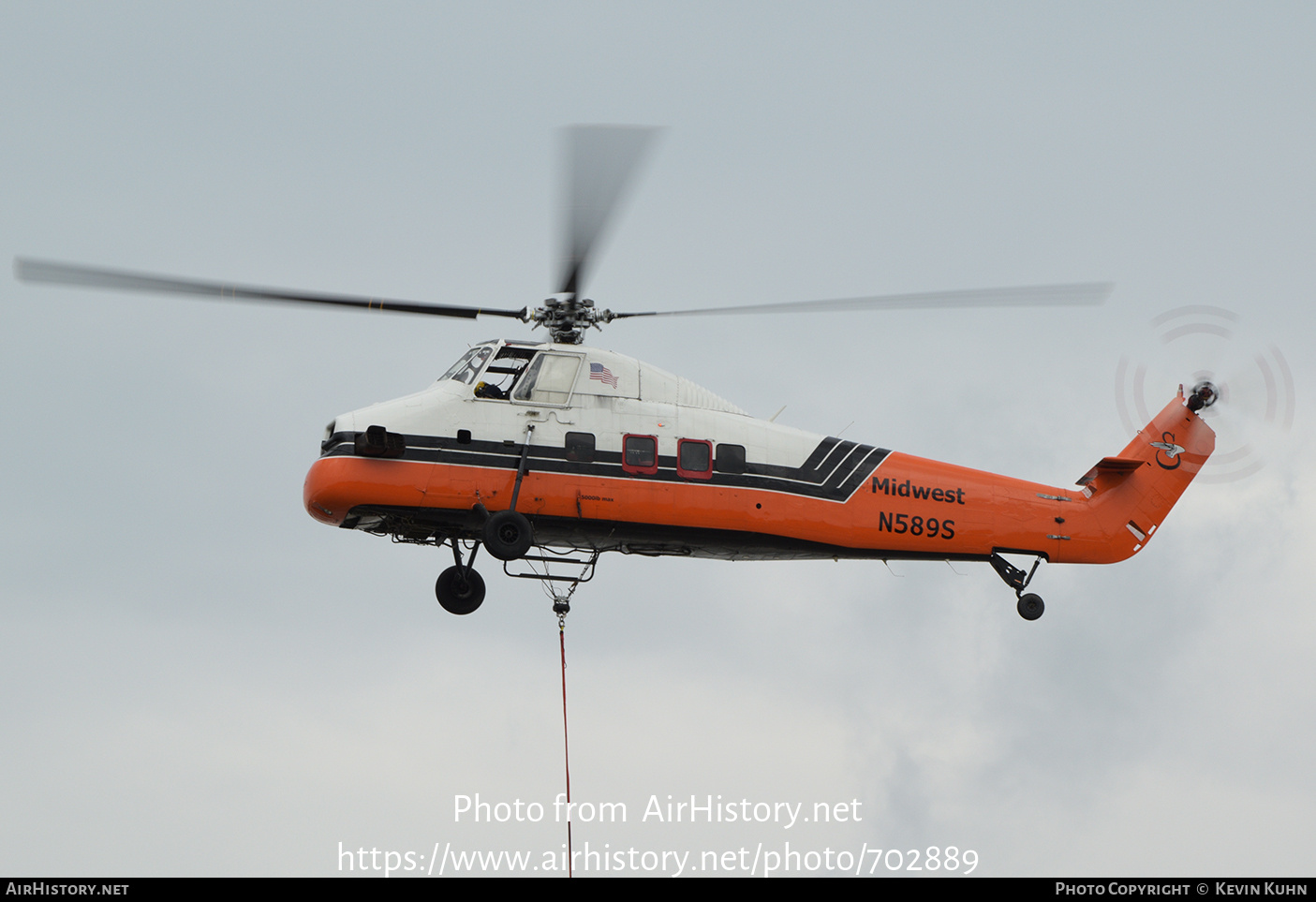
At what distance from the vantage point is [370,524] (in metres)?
27.5

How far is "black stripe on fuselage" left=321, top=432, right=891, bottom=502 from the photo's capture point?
26906 mm

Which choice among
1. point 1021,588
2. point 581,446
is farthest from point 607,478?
point 1021,588

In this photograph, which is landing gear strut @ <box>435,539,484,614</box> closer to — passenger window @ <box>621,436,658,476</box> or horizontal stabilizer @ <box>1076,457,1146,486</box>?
passenger window @ <box>621,436,658,476</box>

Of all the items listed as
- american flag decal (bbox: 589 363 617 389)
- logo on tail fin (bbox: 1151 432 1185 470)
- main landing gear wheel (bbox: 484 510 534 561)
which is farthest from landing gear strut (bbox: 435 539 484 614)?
logo on tail fin (bbox: 1151 432 1185 470)

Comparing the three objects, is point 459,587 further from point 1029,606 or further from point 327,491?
point 1029,606

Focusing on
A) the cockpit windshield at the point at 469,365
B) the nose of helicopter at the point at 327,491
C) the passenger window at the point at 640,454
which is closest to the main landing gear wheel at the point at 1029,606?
the passenger window at the point at 640,454

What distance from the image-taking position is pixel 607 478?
27.4m

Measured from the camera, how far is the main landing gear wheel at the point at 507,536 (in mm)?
26359

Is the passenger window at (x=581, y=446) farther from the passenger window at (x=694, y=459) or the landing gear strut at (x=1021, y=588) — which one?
the landing gear strut at (x=1021, y=588)

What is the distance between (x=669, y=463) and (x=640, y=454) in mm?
557

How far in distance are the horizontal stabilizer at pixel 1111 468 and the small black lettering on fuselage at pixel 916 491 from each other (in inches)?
131

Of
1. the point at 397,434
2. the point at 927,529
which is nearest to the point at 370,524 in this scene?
the point at 397,434

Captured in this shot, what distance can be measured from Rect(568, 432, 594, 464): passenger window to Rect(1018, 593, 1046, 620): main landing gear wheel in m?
9.02
